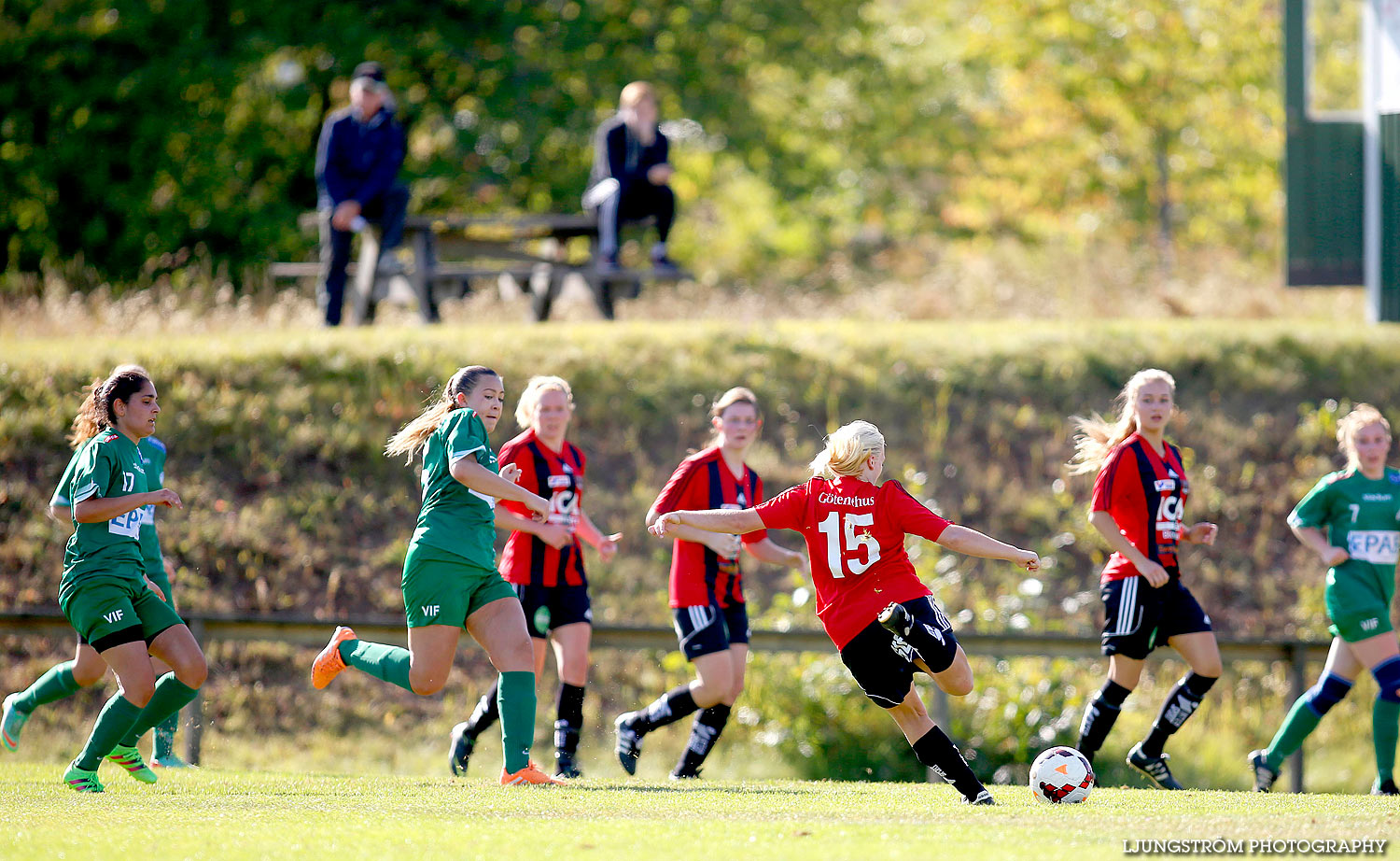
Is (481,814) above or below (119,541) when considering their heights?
below

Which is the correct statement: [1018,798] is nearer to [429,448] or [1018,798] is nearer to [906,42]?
[429,448]

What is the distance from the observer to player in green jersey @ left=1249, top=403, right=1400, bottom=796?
7781mm

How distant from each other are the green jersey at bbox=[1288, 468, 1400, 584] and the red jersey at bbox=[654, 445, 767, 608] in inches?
120

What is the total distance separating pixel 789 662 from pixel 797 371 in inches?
155

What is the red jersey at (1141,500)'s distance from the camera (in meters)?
7.64

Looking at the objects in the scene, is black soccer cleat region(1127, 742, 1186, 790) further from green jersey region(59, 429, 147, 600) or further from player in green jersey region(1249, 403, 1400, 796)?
green jersey region(59, 429, 147, 600)

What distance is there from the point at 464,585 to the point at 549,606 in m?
1.28

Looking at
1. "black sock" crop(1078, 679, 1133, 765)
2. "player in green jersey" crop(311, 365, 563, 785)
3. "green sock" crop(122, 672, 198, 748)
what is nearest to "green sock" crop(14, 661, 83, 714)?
"green sock" crop(122, 672, 198, 748)

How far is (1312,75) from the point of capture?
1588 centimetres

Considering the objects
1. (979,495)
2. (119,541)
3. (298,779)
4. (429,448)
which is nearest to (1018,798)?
(429,448)

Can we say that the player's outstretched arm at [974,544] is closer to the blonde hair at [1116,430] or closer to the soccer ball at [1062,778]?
the soccer ball at [1062,778]

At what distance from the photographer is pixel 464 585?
674 centimetres

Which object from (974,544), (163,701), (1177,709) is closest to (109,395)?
(163,701)

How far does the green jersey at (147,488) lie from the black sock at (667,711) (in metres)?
2.67
